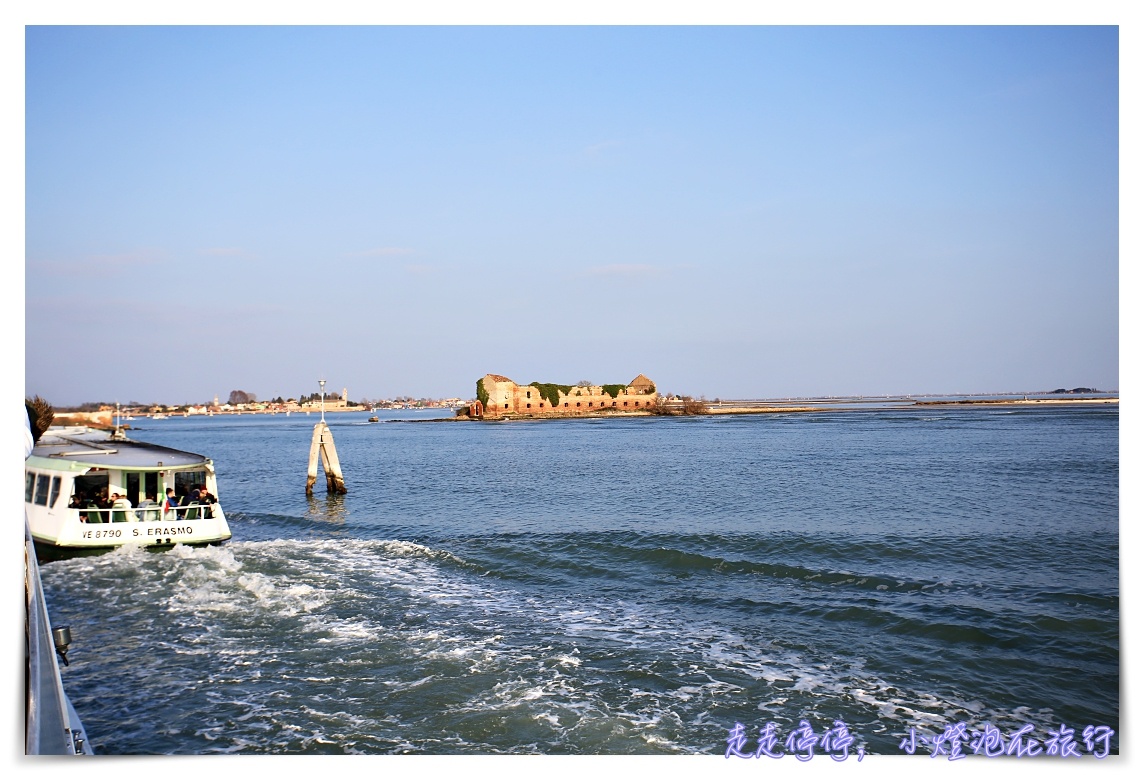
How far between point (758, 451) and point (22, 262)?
28.1 metres

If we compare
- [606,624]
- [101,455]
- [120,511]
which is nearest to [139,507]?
[120,511]

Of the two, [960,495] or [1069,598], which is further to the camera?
[960,495]

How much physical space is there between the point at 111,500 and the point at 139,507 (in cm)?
39

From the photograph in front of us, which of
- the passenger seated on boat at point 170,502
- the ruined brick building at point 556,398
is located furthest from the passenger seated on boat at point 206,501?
the ruined brick building at point 556,398

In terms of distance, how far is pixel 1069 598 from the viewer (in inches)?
322

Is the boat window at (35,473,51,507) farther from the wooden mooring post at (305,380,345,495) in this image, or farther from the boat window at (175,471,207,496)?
the wooden mooring post at (305,380,345,495)

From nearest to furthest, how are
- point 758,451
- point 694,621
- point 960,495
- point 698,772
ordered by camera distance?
point 698,772
point 694,621
point 960,495
point 758,451

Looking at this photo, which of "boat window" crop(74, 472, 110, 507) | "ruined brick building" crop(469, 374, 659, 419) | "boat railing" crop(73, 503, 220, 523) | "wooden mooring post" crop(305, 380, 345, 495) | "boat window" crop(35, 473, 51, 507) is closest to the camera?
"boat railing" crop(73, 503, 220, 523)

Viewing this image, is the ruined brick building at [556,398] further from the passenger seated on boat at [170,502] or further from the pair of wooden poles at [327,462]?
the passenger seated on boat at [170,502]

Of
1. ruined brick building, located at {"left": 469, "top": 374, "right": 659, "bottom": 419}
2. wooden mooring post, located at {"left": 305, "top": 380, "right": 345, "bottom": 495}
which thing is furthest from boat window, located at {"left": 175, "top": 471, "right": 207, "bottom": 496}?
ruined brick building, located at {"left": 469, "top": 374, "right": 659, "bottom": 419}

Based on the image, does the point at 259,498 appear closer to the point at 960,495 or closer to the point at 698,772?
the point at 960,495

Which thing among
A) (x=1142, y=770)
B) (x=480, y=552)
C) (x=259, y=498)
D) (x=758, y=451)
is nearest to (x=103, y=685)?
(x=480, y=552)

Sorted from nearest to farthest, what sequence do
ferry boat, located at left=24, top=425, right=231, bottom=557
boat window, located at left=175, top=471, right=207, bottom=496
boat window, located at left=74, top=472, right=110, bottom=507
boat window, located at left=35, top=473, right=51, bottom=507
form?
ferry boat, located at left=24, top=425, right=231, bottom=557
boat window, located at left=74, top=472, right=110, bottom=507
boat window, located at left=35, top=473, right=51, bottom=507
boat window, located at left=175, top=471, right=207, bottom=496

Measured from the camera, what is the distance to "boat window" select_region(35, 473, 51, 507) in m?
10.9
